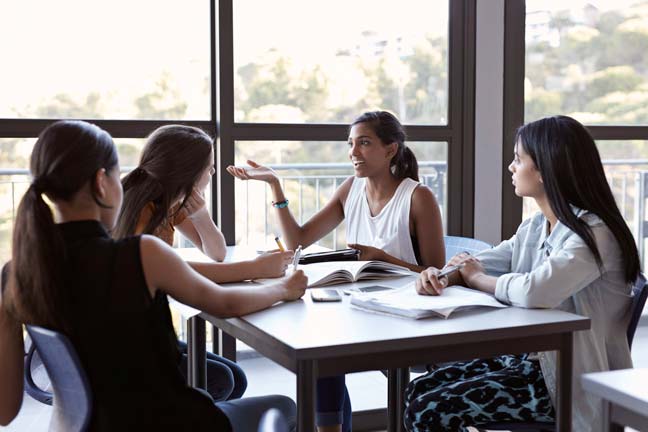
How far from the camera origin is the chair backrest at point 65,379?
50.9 inches

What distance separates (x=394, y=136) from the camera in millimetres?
2805

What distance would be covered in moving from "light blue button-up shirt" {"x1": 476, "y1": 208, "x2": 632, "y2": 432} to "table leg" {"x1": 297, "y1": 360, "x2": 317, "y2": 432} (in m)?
0.60

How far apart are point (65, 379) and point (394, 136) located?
169 centimetres

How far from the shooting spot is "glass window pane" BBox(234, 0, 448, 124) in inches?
134

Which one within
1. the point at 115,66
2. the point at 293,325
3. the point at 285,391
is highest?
the point at 115,66

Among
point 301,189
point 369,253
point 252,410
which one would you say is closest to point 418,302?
point 252,410

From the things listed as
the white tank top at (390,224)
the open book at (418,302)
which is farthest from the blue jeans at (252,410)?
the white tank top at (390,224)

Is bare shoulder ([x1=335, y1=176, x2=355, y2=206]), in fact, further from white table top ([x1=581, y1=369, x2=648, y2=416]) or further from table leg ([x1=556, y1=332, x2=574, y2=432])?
white table top ([x1=581, y1=369, x2=648, y2=416])

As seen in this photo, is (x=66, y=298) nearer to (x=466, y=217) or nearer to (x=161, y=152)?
(x=161, y=152)

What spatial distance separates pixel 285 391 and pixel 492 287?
171 cm

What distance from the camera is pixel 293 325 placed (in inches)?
63.8

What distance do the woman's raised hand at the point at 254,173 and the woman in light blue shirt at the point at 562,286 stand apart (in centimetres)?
92

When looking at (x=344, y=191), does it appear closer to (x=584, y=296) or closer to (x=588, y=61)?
(x=584, y=296)

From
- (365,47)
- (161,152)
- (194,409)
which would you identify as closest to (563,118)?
(161,152)
